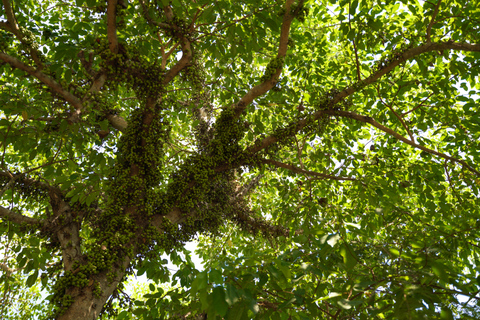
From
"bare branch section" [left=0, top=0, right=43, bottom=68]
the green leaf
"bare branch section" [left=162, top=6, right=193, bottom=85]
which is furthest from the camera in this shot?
"bare branch section" [left=162, top=6, right=193, bottom=85]

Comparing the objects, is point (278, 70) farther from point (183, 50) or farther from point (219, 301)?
point (219, 301)

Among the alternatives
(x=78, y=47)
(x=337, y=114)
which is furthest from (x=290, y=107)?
(x=78, y=47)

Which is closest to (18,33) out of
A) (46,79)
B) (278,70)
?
(46,79)

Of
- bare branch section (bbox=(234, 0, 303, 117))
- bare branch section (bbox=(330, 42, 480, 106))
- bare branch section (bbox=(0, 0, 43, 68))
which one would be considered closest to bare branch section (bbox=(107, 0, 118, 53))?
bare branch section (bbox=(0, 0, 43, 68))

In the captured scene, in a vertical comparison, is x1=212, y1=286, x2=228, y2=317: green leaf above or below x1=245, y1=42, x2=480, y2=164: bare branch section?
below

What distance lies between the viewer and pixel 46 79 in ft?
11.0

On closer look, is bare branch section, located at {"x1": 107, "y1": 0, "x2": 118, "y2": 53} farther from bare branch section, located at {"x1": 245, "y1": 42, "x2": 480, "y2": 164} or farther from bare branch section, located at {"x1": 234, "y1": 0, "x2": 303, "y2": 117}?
bare branch section, located at {"x1": 245, "y1": 42, "x2": 480, "y2": 164}

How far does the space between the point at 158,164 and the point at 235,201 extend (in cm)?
197

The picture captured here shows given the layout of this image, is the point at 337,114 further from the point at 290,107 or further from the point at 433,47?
the point at 433,47

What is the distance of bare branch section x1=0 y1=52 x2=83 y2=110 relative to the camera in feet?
10.2

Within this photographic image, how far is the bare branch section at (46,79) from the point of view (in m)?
3.12

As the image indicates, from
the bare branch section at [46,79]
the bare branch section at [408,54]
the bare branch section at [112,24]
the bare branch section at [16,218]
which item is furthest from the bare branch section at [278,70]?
the bare branch section at [16,218]

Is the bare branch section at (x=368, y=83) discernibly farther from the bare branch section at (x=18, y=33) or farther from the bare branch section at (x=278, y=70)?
the bare branch section at (x=18, y=33)

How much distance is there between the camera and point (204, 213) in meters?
4.57
